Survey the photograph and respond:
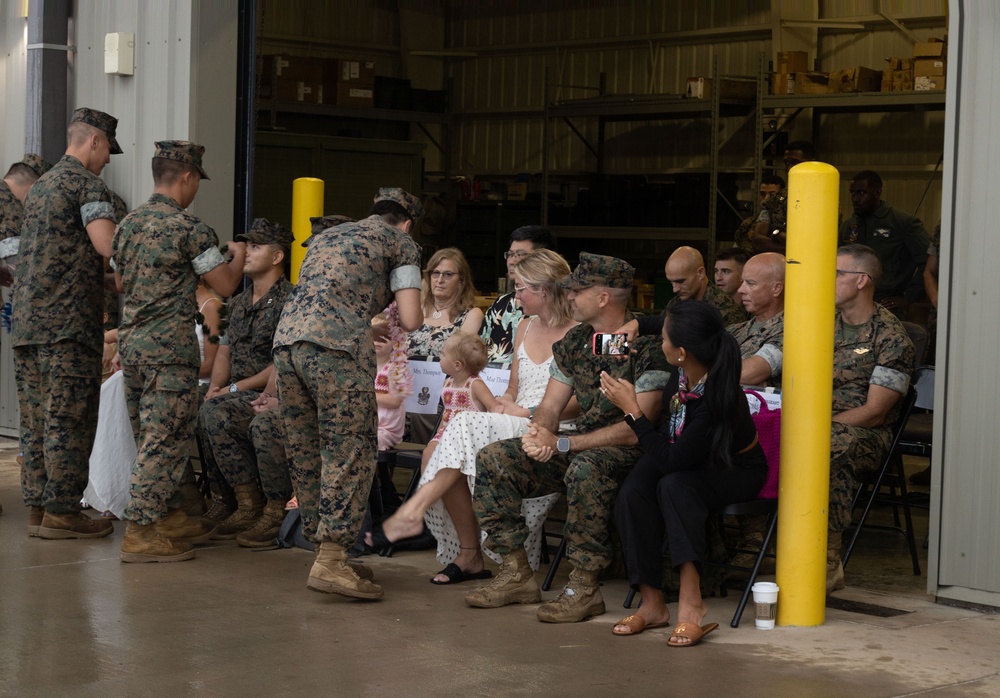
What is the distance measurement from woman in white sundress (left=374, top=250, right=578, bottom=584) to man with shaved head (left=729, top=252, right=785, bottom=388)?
2.67 feet

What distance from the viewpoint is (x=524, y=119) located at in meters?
17.3

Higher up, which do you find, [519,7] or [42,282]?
[519,7]

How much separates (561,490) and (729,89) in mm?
8986

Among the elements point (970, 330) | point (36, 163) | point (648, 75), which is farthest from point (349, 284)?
point (648, 75)

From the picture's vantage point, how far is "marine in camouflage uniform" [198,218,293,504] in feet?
21.5

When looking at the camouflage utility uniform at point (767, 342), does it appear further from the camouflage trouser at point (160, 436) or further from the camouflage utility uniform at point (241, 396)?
the camouflage trouser at point (160, 436)

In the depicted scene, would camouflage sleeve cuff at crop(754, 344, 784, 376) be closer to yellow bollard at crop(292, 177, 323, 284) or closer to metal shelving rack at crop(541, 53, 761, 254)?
yellow bollard at crop(292, 177, 323, 284)

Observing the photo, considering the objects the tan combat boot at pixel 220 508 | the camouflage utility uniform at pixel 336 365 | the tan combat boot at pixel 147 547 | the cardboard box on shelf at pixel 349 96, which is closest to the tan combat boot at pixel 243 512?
the tan combat boot at pixel 220 508

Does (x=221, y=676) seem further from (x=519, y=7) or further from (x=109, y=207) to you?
(x=519, y=7)

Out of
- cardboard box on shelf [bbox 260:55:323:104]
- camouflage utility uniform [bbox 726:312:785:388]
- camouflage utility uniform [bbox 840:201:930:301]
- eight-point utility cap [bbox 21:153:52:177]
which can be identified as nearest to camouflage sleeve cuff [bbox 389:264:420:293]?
camouflage utility uniform [bbox 726:312:785:388]

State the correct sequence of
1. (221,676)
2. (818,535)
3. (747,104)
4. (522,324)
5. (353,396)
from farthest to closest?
(747,104) → (522,324) → (353,396) → (818,535) → (221,676)

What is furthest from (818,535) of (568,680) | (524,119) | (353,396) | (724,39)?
(524,119)

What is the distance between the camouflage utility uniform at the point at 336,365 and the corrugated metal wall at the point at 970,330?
2091 millimetres

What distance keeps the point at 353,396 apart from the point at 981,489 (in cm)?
241
